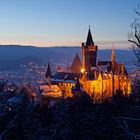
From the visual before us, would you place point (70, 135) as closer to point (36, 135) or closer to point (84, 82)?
point (36, 135)

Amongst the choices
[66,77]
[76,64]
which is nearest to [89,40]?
[76,64]

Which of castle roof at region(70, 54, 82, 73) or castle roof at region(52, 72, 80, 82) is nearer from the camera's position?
castle roof at region(52, 72, 80, 82)

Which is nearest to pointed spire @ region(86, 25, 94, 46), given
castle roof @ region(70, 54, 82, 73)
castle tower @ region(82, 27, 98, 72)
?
castle tower @ region(82, 27, 98, 72)

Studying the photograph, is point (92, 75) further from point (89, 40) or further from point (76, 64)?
point (89, 40)

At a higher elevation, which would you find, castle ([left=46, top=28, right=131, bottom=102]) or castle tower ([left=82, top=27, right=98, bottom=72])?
castle tower ([left=82, top=27, right=98, bottom=72])

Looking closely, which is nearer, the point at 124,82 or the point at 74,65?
the point at 124,82

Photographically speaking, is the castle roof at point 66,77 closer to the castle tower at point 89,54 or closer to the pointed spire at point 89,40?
the castle tower at point 89,54

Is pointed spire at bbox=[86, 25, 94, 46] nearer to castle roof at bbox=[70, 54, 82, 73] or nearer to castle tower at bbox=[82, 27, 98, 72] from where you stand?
castle tower at bbox=[82, 27, 98, 72]

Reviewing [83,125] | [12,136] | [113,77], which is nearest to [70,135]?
[83,125]
